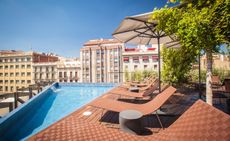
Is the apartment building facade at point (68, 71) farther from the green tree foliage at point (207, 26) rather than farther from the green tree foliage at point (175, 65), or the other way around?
the green tree foliage at point (207, 26)

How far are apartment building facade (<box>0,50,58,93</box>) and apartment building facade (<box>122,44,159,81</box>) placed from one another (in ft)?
139

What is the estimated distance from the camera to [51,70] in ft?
193

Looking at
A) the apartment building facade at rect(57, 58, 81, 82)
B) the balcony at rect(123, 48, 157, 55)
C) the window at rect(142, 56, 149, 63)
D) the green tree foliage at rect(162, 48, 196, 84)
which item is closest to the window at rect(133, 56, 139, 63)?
the balcony at rect(123, 48, 157, 55)

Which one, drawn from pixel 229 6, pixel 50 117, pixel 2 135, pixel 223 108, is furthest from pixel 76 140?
pixel 223 108

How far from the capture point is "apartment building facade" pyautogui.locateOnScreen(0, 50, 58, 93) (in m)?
60.1

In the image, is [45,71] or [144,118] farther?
[45,71]

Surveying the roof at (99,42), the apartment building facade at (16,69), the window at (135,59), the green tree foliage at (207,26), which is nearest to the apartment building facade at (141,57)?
the window at (135,59)

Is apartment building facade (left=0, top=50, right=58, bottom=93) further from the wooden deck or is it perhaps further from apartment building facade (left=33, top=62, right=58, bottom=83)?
the wooden deck

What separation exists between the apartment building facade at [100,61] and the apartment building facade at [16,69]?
2385 centimetres

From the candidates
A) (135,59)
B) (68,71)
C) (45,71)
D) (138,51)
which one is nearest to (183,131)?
(138,51)

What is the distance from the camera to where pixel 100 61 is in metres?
56.3

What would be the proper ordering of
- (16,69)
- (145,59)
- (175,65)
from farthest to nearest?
(16,69) → (145,59) → (175,65)

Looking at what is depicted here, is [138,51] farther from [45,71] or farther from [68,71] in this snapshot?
[45,71]

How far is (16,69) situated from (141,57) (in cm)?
5797
